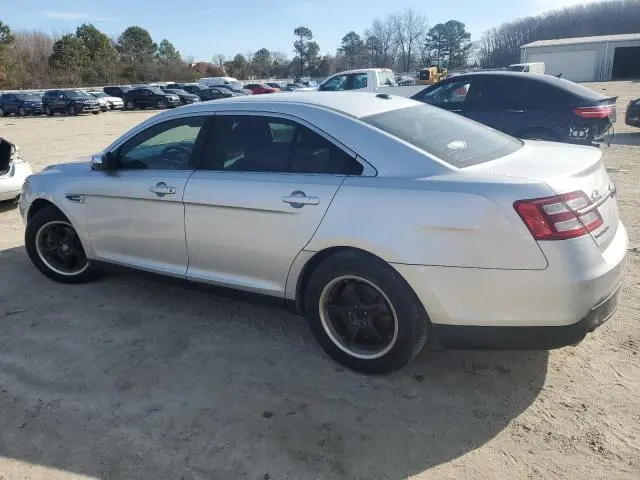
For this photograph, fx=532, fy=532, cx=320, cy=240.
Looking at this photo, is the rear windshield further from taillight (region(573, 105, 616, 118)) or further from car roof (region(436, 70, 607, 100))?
car roof (region(436, 70, 607, 100))

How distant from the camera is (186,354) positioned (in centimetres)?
350

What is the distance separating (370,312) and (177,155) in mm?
1861

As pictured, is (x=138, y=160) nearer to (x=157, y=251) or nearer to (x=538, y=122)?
(x=157, y=251)

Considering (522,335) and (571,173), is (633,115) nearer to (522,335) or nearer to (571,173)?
(571,173)

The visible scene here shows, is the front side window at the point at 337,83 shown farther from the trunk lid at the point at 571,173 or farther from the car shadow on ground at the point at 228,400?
the trunk lid at the point at 571,173

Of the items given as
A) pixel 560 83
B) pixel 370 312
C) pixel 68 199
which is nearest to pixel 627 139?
pixel 560 83

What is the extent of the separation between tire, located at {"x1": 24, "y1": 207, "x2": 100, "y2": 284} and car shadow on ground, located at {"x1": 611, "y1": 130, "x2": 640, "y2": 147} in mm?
11759

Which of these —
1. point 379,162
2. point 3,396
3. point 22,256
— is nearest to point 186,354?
point 3,396

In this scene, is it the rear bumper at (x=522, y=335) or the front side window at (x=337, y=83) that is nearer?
the rear bumper at (x=522, y=335)

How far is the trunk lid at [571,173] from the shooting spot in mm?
2688

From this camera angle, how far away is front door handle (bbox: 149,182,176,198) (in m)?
3.71

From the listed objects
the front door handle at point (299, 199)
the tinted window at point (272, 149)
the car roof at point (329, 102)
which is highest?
the car roof at point (329, 102)

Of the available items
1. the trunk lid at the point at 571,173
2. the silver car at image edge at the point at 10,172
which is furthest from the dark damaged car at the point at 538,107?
the silver car at image edge at the point at 10,172

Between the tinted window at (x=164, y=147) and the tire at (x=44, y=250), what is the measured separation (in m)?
0.96
